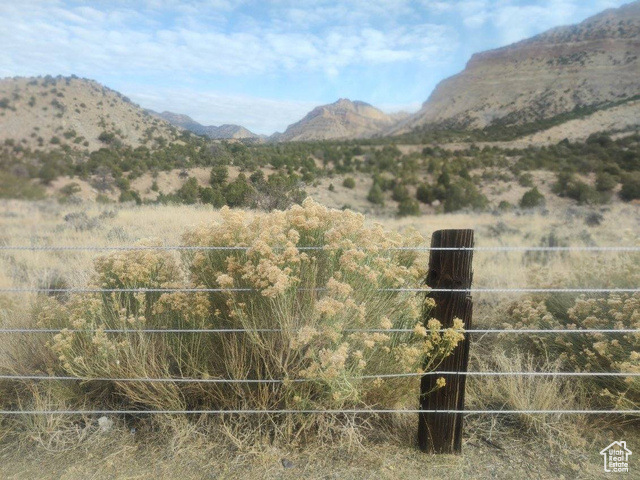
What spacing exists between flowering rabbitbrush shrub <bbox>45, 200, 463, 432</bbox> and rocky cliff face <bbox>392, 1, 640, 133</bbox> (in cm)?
7149

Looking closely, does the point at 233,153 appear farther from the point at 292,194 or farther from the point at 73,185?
the point at 73,185

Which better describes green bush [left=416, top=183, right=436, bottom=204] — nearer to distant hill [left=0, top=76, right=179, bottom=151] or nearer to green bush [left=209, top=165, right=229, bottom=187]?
distant hill [left=0, top=76, right=179, bottom=151]

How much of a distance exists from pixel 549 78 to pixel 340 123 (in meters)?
55.8

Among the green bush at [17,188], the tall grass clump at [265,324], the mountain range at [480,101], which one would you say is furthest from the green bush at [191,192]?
the tall grass clump at [265,324]

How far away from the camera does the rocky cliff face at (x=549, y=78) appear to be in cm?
6725

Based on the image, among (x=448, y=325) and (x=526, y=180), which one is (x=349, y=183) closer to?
(x=526, y=180)

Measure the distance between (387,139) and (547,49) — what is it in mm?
41012

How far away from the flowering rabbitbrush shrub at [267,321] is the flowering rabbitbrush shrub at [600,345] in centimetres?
150

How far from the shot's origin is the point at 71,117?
27.1 meters

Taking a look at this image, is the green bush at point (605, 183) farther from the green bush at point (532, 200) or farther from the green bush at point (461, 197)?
the green bush at point (461, 197)

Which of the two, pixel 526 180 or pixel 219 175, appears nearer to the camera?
pixel 219 175

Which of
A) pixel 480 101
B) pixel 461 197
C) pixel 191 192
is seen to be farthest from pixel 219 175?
pixel 480 101

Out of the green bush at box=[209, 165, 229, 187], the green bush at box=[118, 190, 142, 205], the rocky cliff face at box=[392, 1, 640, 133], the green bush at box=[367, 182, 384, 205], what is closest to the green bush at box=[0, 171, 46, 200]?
the green bush at box=[118, 190, 142, 205]

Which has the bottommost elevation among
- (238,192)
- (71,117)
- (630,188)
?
(238,192)
